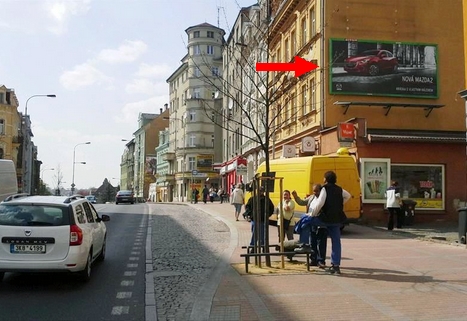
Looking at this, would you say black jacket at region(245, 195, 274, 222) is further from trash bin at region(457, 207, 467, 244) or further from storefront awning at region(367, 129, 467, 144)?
storefront awning at region(367, 129, 467, 144)

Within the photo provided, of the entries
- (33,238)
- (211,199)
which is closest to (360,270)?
(33,238)

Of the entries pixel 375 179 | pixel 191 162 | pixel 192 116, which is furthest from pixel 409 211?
pixel 192 116

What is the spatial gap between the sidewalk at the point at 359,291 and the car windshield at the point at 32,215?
2.91m

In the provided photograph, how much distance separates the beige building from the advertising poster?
200 feet

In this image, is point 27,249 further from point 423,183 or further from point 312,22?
point 312,22

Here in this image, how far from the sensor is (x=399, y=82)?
26562 mm

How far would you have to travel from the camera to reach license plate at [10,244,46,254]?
28.2 ft

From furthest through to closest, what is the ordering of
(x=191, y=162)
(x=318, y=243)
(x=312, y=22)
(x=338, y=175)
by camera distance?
(x=191, y=162), (x=312, y=22), (x=338, y=175), (x=318, y=243)

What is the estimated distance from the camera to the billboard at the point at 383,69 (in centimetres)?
2617

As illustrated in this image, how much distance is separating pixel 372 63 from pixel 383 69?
627mm

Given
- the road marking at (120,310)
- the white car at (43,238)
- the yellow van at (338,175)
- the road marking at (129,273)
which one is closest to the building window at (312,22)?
the yellow van at (338,175)

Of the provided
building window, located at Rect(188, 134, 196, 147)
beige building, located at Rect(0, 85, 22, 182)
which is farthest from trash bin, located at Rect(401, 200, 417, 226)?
beige building, located at Rect(0, 85, 22, 182)

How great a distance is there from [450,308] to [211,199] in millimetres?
47022

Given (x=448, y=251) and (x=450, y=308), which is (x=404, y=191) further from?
(x=450, y=308)
